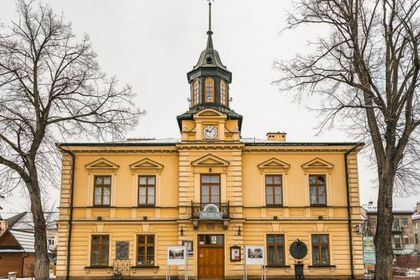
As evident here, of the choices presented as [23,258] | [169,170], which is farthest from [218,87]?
[23,258]

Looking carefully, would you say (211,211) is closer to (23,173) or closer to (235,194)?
(235,194)

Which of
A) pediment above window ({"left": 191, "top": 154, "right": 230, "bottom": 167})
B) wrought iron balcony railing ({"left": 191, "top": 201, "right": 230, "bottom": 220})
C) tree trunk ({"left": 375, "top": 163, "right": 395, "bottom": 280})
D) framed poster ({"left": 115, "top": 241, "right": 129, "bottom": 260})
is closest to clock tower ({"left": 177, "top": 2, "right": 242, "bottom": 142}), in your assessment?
pediment above window ({"left": 191, "top": 154, "right": 230, "bottom": 167})

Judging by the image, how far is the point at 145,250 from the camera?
27.8 metres

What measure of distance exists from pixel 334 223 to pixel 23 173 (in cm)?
1676

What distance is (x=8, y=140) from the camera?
21.7 metres

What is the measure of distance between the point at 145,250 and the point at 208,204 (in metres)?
4.37

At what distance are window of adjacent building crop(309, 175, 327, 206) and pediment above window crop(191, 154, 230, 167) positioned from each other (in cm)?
508

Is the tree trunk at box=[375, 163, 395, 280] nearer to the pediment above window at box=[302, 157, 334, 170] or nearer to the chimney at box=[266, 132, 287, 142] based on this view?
the pediment above window at box=[302, 157, 334, 170]

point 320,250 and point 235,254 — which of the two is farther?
point 320,250

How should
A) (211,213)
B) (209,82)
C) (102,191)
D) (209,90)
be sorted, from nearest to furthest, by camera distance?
1. (211,213)
2. (102,191)
3. (209,90)
4. (209,82)

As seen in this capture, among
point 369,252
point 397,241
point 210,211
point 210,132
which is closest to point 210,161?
point 210,132

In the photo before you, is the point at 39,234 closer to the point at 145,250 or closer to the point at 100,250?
the point at 100,250

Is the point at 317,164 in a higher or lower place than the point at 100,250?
higher

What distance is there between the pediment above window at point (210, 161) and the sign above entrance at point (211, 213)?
8.37 feet
